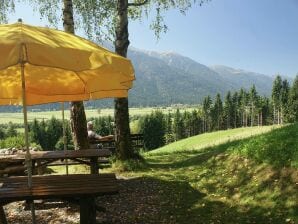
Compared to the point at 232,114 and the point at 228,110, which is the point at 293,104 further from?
the point at 232,114

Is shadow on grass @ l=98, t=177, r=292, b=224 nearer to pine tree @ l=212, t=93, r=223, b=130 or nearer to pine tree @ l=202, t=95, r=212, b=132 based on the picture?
pine tree @ l=212, t=93, r=223, b=130

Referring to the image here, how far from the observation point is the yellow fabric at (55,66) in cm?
580

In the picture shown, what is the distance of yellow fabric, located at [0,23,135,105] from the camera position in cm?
580

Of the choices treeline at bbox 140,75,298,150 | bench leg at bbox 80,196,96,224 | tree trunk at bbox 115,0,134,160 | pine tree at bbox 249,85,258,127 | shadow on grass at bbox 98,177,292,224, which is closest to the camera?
bench leg at bbox 80,196,96,224

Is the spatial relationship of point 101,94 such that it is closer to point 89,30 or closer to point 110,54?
point 110,54

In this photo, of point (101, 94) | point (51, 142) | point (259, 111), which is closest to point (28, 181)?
point (101, 94)

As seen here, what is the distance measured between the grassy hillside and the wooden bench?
6.19 ft

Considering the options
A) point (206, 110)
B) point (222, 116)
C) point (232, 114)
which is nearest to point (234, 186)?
point (222, 116)

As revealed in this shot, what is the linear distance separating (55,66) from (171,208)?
18.3 feet

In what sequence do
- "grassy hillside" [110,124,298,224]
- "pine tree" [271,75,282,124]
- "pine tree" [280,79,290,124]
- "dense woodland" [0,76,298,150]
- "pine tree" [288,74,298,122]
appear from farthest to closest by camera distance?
"pine tree" [271,75,282,124], "pine tree" [280,79,290,124], "dense woodland" [0,76,298,150], "pine tree" [288,74,298,122], "grassy hillside" [110,124,298,224]

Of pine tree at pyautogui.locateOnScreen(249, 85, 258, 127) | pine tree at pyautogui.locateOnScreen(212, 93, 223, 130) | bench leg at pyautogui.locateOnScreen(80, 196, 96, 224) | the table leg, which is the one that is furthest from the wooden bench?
pine tree at pyautogui.locateOnScreen(249, 85, 258, 127)

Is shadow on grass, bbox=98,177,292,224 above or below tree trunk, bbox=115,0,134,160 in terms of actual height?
below

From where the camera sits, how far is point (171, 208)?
1027cm

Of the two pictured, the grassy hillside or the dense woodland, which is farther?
the dense woodland
